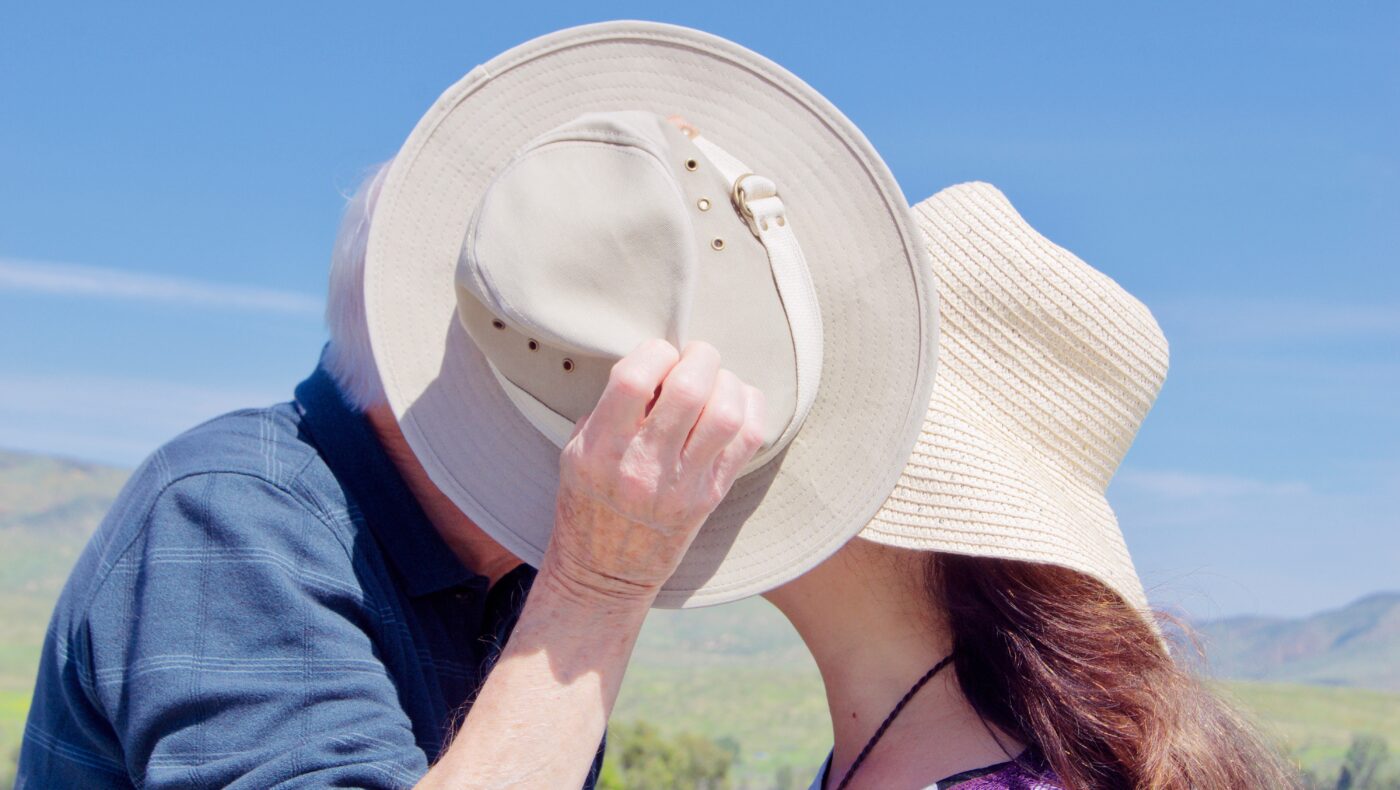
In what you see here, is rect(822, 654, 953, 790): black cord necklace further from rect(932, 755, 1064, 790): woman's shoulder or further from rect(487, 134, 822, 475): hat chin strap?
rect(487, 134, 822, 475): hat chin strap

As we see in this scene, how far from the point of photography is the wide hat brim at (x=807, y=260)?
6.02ft

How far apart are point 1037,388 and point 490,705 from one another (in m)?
1.18

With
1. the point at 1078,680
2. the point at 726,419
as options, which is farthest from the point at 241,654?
the point at 1078,680

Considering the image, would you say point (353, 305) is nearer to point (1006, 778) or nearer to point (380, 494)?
point (380, 494)

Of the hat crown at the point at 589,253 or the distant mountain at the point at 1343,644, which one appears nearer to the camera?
the hat crown at the point at 589,253

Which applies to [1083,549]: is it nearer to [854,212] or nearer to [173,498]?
[854,212]

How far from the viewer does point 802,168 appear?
6.09 feet

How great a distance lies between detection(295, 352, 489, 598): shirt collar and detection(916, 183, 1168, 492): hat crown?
99 cm

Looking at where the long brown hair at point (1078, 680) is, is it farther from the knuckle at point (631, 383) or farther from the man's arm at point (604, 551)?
the knuckle at point (631, 383)

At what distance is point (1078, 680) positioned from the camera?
2.05 meters

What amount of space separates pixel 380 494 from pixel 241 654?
0.45 meters

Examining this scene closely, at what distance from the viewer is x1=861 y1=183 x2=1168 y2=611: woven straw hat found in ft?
6.57

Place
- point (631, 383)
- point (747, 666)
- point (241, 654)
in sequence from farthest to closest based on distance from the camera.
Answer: point (747, 666) → point (241, 654) → point (631, 383)

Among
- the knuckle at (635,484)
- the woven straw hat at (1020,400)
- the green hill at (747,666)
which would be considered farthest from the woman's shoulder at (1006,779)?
the green hill at (747,666)
